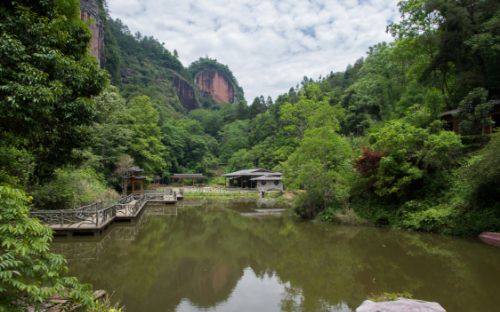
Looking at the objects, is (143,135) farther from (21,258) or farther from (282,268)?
(21,258)

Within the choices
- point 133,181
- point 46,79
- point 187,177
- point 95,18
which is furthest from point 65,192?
point 95,18

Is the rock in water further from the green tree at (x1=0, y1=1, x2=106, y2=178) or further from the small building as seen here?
the small building

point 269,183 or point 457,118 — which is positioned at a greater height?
point 457,118

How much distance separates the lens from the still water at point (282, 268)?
6.73 meters

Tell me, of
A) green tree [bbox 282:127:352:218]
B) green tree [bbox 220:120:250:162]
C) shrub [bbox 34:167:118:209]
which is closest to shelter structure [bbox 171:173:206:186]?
green tree [bbox 220:120:250:162]

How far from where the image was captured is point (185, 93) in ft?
293

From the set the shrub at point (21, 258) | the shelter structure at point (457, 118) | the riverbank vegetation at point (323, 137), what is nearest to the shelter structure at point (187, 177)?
the riverbank vegetation at point (323, 137)

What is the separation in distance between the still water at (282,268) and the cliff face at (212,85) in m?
95.2

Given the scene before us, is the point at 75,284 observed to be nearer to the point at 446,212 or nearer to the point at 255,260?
the point at 255,260

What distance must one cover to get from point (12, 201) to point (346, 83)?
5331cm

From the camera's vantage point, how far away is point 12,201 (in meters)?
2.95

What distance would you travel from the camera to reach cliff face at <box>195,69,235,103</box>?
107m

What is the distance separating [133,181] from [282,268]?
71.0 ft

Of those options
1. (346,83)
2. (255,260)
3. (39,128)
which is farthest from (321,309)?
(346,83)
